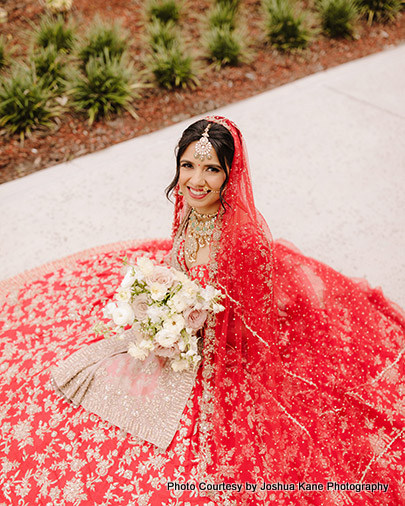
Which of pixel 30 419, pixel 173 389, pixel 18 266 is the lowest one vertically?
pixel 18 266

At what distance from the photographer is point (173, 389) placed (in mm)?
2408

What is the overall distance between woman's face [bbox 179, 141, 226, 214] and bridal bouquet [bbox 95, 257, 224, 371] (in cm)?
41

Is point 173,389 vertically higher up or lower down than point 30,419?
higher up

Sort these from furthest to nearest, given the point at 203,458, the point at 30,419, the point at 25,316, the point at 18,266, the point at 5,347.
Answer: the point at 18,266, the point at 25,316, the point at 5,347, the point at 30,419, the point at 203,458

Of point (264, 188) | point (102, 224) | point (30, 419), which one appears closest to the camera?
point (30, 419)

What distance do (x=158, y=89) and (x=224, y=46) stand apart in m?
1.17

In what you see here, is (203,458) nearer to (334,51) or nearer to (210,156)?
(210,156)

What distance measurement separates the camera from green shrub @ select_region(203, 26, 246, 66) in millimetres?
6246

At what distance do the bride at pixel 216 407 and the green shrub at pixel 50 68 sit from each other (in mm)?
3576

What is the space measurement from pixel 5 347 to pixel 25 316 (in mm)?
280

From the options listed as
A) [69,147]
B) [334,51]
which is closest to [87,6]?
[69,147]

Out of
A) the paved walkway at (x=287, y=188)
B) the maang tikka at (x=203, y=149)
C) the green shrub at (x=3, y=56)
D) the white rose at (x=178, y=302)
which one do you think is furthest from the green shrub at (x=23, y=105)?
the white rose at (x=178, y=302)

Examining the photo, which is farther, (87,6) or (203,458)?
(87,6)

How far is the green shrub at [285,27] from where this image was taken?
21.9ft
